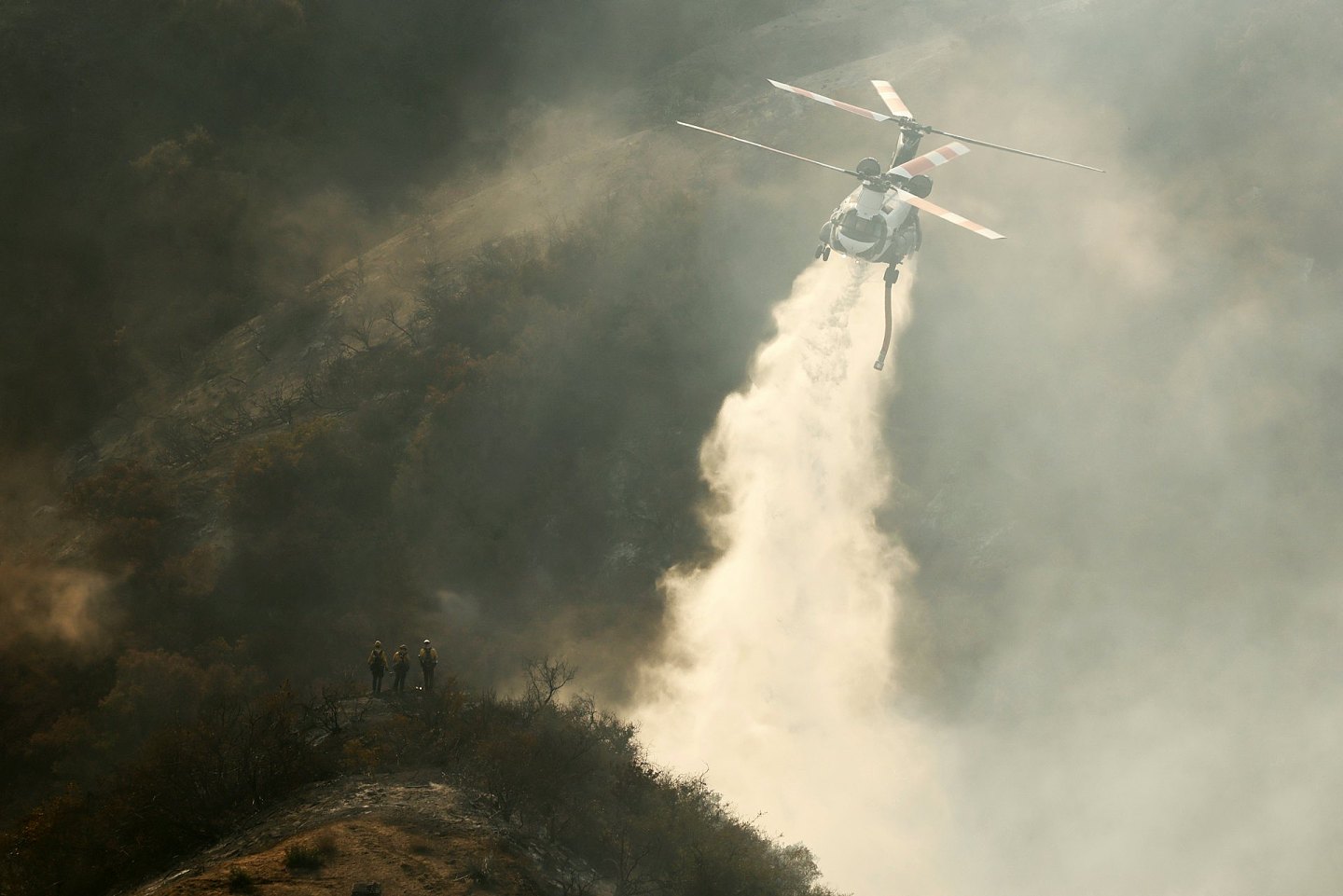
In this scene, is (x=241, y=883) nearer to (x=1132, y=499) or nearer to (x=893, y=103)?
(x=893, y=103)

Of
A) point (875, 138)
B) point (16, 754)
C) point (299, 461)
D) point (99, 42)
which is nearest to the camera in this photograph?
point (16, 754)

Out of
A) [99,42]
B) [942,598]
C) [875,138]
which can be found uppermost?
[875,138]

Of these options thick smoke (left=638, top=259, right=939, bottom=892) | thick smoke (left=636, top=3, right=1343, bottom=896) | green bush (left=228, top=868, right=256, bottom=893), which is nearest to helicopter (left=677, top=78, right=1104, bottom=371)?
thick smoke (left=638, top=259, right=939, bottom=892)

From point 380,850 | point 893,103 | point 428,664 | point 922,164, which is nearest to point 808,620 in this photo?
point 428,664

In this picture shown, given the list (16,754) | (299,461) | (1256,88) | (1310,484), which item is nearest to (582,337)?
(299,461)

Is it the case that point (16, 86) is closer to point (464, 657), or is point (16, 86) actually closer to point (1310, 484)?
point (464, 657)

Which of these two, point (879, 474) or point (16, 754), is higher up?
point (879, 474)

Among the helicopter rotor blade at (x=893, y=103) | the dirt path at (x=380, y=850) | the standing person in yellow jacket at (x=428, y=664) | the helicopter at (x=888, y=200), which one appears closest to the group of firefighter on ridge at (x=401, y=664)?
the standing person in yellow jacket at (x=428, y=664)

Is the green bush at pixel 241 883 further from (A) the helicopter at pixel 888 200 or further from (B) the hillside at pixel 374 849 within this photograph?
(A) the helicopter at pixel 888 200

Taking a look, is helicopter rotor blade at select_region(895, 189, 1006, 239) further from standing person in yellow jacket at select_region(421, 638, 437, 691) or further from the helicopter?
standing person in yellow jacket at select_region(421, 638, 437, 691)
